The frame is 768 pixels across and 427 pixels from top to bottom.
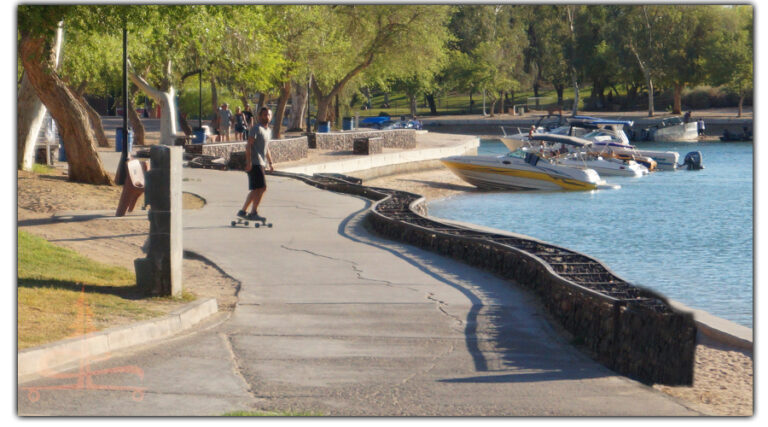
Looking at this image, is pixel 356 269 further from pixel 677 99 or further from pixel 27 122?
pixel 677 99

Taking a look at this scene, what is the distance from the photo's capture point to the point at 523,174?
41.2m

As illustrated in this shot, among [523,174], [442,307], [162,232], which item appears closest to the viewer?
[162,232]

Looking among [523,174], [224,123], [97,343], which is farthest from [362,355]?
[224,123]

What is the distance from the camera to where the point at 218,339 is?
8500 millimetres

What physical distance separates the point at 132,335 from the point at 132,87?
123ft

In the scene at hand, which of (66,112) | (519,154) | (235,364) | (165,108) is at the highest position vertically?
(165,108)

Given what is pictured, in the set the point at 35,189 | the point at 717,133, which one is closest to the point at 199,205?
the point at 35,189

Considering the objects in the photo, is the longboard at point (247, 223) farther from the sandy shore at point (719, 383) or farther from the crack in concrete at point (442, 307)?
the sandy shore at point (719, 383)

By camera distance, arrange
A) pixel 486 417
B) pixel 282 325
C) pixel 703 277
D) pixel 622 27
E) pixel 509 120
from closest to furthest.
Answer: pixel 486 417 < pixel 282 325 < pixel 703 277 < pixel 622 27 < pixel 509 120

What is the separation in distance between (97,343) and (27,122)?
16531 mm

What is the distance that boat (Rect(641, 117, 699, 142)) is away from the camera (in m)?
72.1

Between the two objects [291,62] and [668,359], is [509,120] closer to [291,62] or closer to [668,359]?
[291,62]

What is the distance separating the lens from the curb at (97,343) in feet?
22.6

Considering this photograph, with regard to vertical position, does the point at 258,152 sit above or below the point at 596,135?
above
